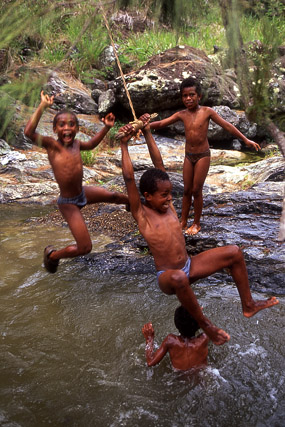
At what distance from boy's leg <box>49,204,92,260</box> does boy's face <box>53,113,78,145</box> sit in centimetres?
60

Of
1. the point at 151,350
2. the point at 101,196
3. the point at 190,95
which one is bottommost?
the point at 151,350

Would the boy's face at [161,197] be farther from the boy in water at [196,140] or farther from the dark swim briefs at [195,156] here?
the dark swim briefs at [195,156]

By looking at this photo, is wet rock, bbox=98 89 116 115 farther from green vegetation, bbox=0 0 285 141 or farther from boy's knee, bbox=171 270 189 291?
boy's knee, bbox=171 270 189 291

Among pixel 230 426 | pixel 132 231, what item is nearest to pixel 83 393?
pixel 230 426

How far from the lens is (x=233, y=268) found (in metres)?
2.99

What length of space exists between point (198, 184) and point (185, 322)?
2207 mm

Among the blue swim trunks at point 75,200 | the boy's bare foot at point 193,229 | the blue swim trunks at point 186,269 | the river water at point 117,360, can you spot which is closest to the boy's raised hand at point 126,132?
the blue swim trunks at point 186,269

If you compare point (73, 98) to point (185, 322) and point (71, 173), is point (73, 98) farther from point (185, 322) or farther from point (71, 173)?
point (185, 322)

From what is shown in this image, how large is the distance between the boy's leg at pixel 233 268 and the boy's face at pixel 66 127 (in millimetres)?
1510

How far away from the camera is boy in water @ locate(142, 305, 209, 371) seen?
3029 millimetres

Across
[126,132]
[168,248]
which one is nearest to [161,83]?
[126,132]

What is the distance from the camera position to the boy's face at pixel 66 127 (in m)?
3.51

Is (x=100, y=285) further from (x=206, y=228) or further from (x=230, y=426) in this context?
(x=230, y=426)

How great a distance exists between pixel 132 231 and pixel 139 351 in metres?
2.76
